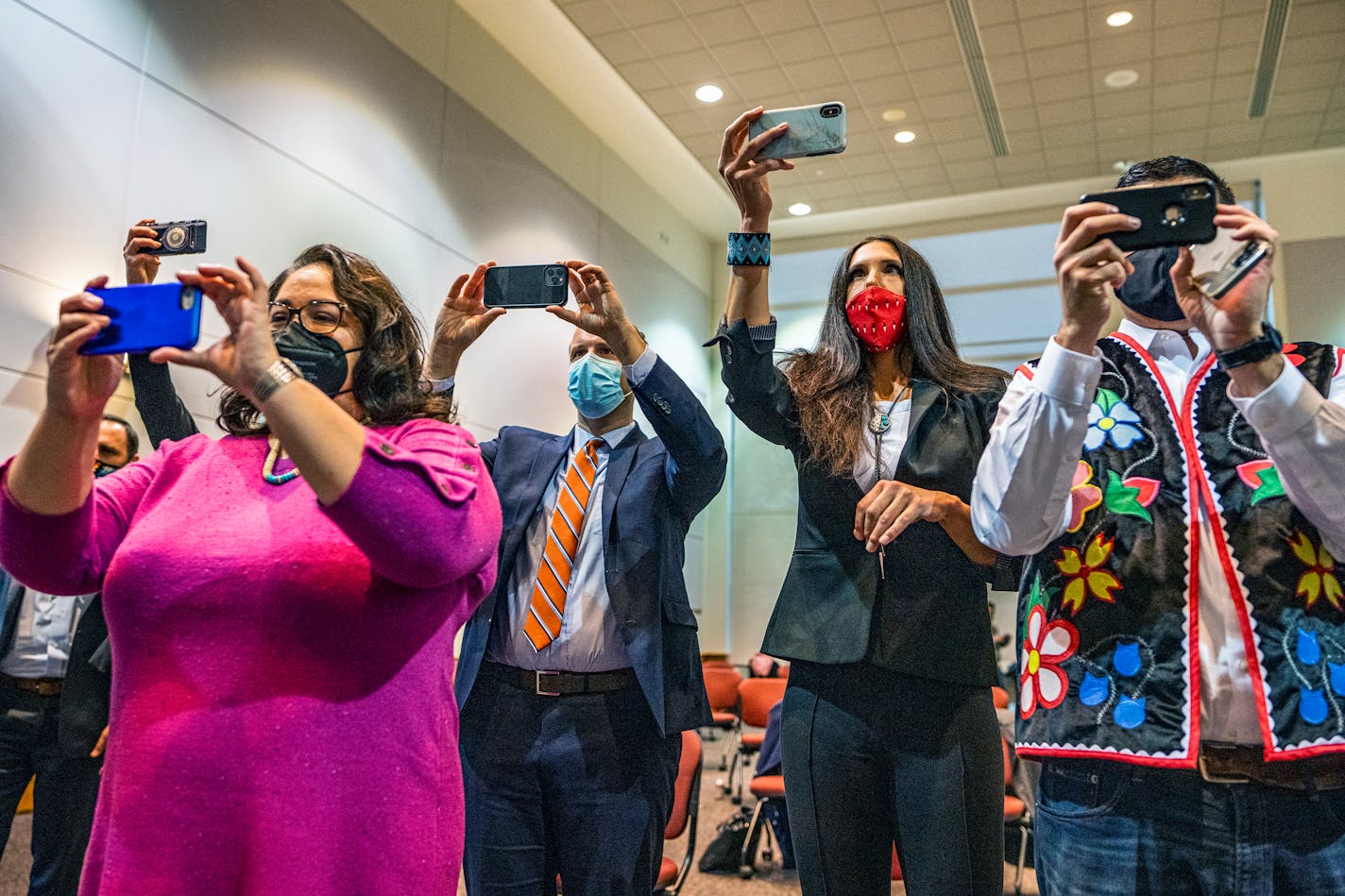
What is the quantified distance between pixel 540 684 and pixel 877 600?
0.73 m

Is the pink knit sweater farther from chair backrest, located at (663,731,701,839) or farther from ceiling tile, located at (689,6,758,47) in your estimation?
ceiling tile, located at (689,6,758,47)

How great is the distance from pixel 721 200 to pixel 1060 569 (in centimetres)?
889

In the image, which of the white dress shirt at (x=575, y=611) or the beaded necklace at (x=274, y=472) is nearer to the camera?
the beaded necklace at (x=274, y=472)

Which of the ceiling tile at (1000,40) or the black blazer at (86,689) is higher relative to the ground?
the ceiling tile at (1000,40)

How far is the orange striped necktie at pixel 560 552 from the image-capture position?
2.12 meters

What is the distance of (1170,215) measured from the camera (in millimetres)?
1261

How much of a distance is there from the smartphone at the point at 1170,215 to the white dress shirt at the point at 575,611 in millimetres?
1086

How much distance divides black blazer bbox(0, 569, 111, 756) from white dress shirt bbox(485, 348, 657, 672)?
1678 millimetres

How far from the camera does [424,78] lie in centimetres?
608


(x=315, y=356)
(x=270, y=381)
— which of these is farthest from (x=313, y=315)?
(x=270, y=381)

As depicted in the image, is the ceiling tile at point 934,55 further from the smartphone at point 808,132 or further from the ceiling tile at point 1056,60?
the smartphone at point 808,132

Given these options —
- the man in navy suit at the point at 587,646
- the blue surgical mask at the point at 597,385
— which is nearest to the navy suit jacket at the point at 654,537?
the man in navy suit at the point at 587,646

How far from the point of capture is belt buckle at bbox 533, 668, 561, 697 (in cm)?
208

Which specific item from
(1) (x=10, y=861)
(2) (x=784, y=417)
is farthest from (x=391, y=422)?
(1) (x=10, y=861)
